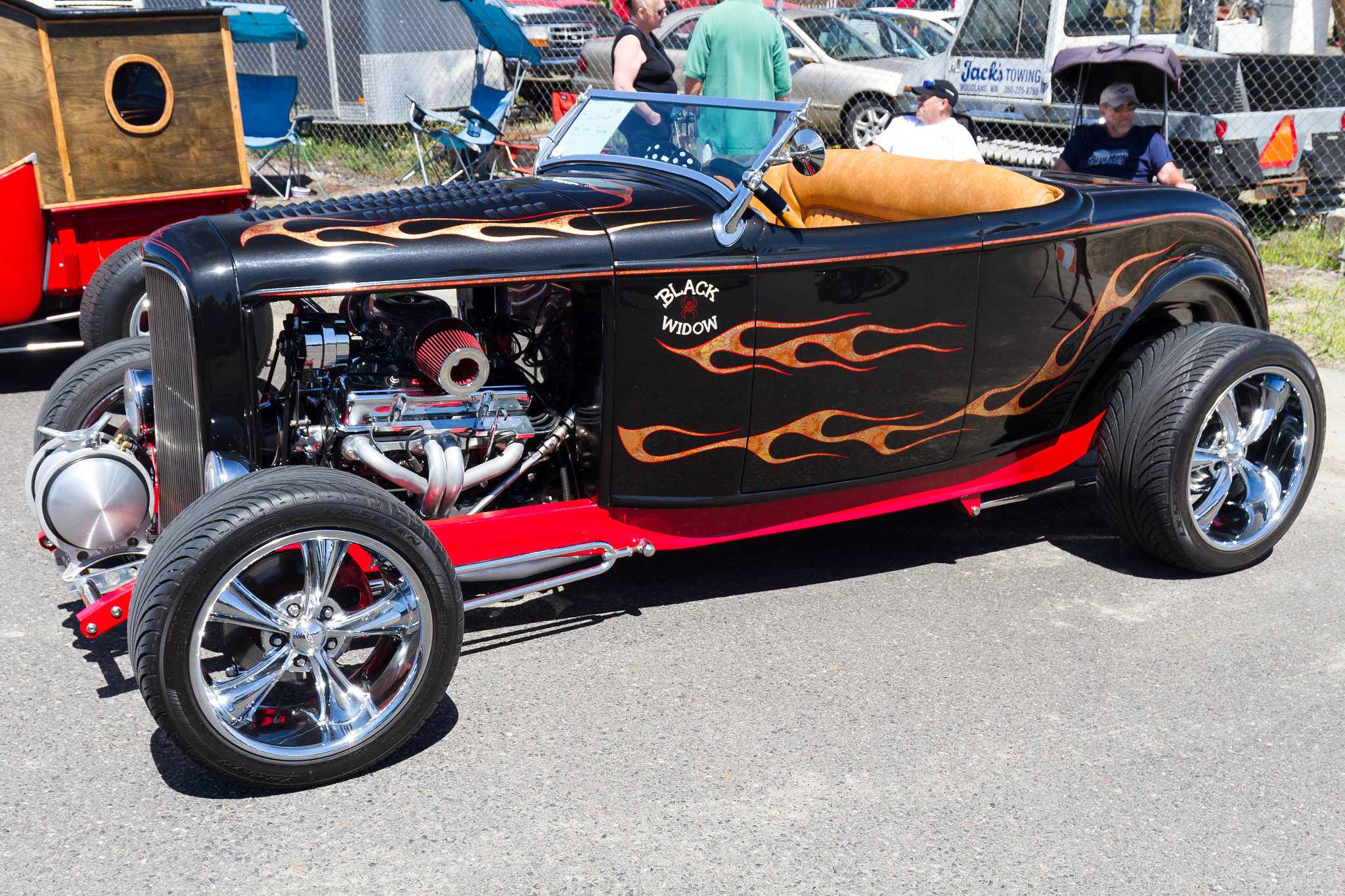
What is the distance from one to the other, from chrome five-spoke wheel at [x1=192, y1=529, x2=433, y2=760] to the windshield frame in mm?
1541

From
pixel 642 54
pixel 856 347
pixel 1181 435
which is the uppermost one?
pixel 642 54

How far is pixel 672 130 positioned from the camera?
409 centimetres

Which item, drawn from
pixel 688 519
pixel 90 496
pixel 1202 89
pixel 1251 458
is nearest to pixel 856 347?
pixel 688 519

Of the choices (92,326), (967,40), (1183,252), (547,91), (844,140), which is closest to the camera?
(1183,252)

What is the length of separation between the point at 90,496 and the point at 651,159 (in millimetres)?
2041

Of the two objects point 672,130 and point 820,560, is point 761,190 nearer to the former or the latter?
point 672,130

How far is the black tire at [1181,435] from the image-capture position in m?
4.10

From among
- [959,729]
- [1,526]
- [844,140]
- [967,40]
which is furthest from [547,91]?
[959,729]

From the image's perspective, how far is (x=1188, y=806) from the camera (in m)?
2.99

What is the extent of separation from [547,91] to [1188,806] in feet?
41.5

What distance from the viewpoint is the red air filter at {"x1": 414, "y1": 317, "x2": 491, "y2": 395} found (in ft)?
11.3

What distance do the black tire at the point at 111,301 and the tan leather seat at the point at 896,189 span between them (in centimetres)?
311

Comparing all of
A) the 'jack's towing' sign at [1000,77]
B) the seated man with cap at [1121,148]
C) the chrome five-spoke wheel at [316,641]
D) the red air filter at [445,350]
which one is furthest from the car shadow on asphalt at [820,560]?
the 'jack's towing' sign at [1000,77]

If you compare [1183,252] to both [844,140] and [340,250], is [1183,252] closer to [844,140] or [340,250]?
[340,250]
